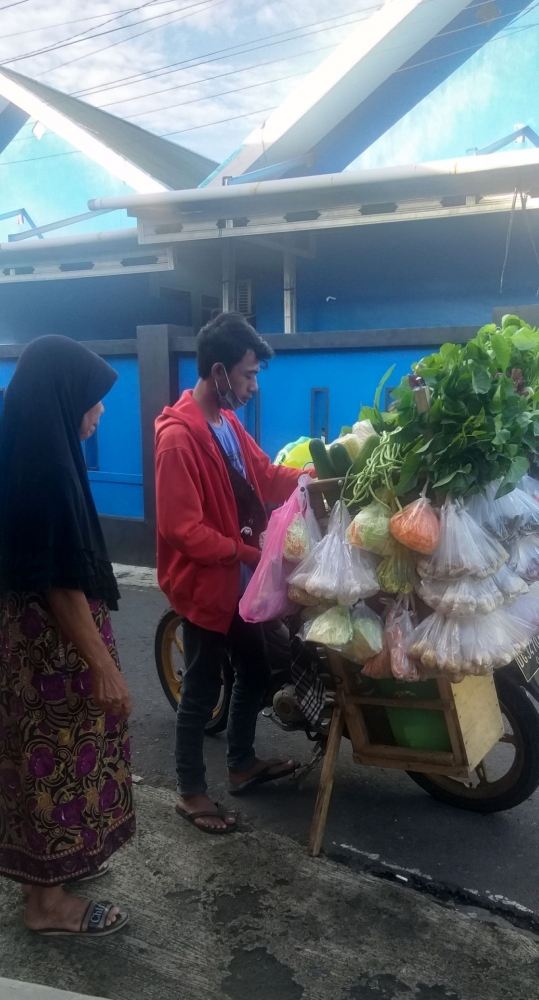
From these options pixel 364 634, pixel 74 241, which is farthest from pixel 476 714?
pixel 74 241

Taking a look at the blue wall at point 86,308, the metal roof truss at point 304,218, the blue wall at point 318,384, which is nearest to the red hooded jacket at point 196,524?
the blue wall at point 318,384

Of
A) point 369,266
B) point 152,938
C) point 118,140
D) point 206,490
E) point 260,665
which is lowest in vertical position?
point 152,938

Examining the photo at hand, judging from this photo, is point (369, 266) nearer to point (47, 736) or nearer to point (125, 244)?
point (125, 244)

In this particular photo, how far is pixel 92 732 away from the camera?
2113mm

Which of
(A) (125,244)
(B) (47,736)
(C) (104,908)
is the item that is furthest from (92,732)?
(A) (125,244)

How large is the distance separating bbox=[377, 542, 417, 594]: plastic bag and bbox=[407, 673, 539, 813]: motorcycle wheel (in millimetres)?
723

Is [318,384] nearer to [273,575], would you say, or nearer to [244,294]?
[244,294]

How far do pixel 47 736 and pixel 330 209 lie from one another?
23.2 ft

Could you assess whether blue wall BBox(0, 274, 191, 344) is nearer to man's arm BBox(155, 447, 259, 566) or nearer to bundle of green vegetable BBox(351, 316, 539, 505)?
man's arm BBox(155, 447, 259, 566)

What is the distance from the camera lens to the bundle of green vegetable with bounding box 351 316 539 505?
6.78 ft

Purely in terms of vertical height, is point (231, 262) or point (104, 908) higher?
point (231, 262)

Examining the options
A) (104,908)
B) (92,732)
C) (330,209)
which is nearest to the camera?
(92,732)

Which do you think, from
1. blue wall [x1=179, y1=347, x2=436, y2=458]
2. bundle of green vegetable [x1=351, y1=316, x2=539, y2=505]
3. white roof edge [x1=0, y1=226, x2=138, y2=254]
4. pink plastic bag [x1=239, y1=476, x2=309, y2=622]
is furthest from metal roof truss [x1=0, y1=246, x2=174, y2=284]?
bundle of green vegetable [x1=351, y1=316, x2=539, y2=505]

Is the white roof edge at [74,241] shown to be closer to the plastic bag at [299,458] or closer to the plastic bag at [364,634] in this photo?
the plastic bag at [299,458]
